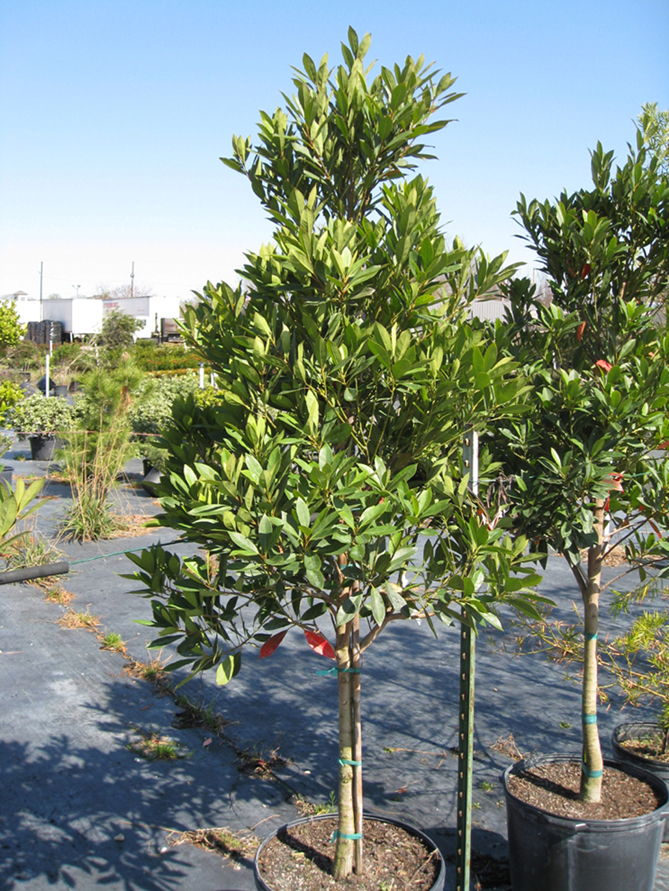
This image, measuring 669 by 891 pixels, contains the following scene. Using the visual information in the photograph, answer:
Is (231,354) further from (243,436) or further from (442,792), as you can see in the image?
(442,792)

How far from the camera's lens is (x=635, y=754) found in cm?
321

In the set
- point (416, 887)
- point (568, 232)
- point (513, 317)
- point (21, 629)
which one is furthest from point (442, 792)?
point (21, 629)

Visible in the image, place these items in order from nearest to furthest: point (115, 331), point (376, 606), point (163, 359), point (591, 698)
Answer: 1. point (376, 606)
2. point (591, 698)
3. point (163, 359)
4. point (115, 331)

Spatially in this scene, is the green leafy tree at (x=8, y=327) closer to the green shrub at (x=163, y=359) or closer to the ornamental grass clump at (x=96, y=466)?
the ornamental grass clump at (x=96, y=466)

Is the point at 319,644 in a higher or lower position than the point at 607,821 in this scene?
higher

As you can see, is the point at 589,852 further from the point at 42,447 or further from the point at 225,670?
the point at 42,447

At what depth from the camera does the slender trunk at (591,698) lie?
2.77 meters

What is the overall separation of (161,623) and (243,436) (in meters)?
0.62

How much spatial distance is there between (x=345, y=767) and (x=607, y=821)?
992mm

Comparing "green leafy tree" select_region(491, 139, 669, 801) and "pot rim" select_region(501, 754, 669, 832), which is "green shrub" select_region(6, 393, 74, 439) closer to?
"green leafy tree" select_region(491, 139, 669, 801)

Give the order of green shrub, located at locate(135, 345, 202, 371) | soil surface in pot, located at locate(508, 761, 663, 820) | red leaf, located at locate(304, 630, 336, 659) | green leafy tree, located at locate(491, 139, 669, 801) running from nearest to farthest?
red leaf, located at locate(304, 630, 336, 659) < green leafy tree, located at locate(491, 139, 669, 801) < soil surface in pot, located at locate(508, 761, 663, 820) < green shrub, located at locate(135, 345, 202, 371)

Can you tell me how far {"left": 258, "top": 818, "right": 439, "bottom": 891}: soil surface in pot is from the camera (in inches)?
86.8

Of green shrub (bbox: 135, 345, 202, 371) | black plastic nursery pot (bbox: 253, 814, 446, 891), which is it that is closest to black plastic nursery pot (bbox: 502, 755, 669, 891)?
black plastic nursery pot (bbox: 253, 814, 446, 891)

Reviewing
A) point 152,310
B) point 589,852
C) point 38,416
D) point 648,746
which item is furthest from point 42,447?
point 152,310
